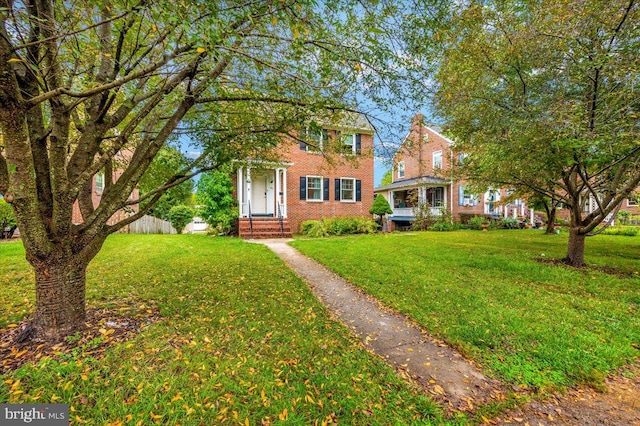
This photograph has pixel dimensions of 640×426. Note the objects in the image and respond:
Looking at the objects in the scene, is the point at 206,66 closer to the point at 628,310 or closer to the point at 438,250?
the point at 628,310

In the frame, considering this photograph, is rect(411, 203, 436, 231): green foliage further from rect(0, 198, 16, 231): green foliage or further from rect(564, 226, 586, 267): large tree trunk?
rect(0, 198, 16, 231): green foliage

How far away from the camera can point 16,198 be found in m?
2.44

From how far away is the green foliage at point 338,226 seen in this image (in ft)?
43.6

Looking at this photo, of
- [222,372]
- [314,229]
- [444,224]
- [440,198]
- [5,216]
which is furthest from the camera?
[440,198]

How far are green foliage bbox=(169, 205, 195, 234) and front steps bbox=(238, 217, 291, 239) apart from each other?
18.4 feet

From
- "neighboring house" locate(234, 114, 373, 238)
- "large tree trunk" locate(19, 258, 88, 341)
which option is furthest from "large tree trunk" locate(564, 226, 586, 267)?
"large tree trunk" locate(19, 258, 88, 341)

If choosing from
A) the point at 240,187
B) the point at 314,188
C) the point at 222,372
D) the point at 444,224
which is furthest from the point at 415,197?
the point at 222,372

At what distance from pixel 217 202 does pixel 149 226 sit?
587 centimetres

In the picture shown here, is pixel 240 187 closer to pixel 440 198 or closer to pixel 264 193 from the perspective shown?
pixel 264 193

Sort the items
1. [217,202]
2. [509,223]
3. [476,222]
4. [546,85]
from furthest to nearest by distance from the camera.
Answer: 1. [509,223]
2. [476,222]
3. [217,202]
4. [546,85]

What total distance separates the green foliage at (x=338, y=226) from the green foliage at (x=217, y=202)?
12.0ft

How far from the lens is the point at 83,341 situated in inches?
110

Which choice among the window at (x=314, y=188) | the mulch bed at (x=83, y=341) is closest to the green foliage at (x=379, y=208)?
the window at (x=314, y=188)

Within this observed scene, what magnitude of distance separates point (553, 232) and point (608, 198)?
36.1 feet
